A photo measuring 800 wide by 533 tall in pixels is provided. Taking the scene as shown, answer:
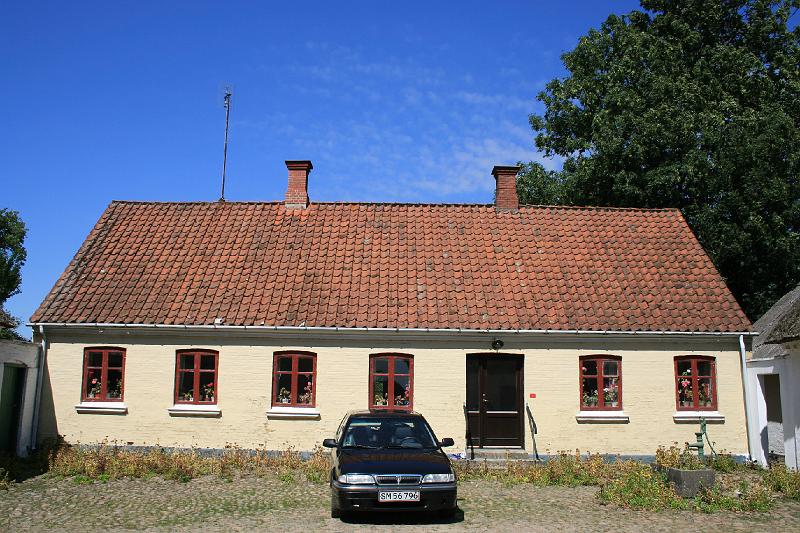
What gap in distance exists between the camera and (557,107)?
95.3 feet

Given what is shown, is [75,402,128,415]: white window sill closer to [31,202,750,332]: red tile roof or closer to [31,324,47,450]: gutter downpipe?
[31,324,47,450]: gutter downpipe

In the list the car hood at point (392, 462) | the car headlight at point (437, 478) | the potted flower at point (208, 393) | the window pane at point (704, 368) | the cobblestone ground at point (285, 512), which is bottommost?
the cobblestone ground at point (285, 512)

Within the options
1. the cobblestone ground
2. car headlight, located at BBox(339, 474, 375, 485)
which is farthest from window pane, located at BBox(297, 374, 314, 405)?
car headlight, located at BBox(339, 474, 375, 485)

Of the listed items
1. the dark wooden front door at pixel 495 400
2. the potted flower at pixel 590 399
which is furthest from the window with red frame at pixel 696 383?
the dark wooden front door at pixel 495 400

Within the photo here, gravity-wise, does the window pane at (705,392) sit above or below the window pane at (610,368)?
below

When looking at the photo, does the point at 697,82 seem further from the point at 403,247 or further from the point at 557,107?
the point at 403,247

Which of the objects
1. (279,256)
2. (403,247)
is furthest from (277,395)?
(403,247)

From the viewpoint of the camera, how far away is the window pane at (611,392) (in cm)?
1648

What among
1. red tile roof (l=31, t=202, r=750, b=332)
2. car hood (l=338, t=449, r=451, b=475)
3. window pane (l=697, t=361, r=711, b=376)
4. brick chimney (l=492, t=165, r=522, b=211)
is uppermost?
brick chimney (l=492, t=165, r=522, b=211)

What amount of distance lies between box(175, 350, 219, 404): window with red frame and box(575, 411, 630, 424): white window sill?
8.74m

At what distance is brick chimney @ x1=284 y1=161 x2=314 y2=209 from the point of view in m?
20.7

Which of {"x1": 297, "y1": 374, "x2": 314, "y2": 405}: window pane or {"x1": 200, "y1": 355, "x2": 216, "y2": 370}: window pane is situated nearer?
{"x1": 297, "y1": 374, "x2": 314, "y2": 405}: window pane

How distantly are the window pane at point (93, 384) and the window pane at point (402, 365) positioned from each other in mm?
7158

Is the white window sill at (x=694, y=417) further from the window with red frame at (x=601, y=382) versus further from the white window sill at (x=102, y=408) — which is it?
the white window sill at (x=102, y=408)
